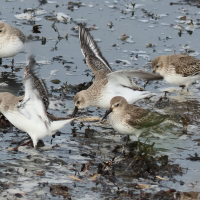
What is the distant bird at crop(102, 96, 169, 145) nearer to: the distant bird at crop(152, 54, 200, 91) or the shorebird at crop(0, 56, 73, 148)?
the shorebird at crop(0, 56, 73, 148)

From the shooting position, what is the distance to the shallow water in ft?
16.8

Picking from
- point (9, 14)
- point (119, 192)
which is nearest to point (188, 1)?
point (9, 14)

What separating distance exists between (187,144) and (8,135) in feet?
9.12

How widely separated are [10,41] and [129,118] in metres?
4.45

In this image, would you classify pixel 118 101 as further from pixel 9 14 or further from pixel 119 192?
pixel 9 14

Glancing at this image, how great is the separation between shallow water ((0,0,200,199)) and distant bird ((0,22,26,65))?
1.08 ft

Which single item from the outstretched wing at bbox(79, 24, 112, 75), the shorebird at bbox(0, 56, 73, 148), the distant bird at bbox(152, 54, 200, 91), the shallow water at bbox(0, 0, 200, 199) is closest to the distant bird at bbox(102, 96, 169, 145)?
the shallow water at bbox(0, 0, 200, 199)

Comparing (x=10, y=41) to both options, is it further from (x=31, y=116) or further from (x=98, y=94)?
(x=31, y=116)

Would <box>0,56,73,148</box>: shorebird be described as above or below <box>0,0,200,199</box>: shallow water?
above

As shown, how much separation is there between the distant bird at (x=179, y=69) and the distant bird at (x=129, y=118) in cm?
255

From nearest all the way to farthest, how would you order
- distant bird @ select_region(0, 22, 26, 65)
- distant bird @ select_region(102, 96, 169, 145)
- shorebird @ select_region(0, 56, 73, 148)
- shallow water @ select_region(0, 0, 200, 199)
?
shallow water @ select_region(0, 0, 200, 199)
shorebird @ select_region(0, 56, 73, 148)
distant bird @ select_region(102, 96, 169, 145)
distant bird @ select_region(0, 22, 26, 65)

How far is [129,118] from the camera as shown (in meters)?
6.20

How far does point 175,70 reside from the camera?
888cm

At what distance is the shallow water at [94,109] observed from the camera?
5.12 meters
